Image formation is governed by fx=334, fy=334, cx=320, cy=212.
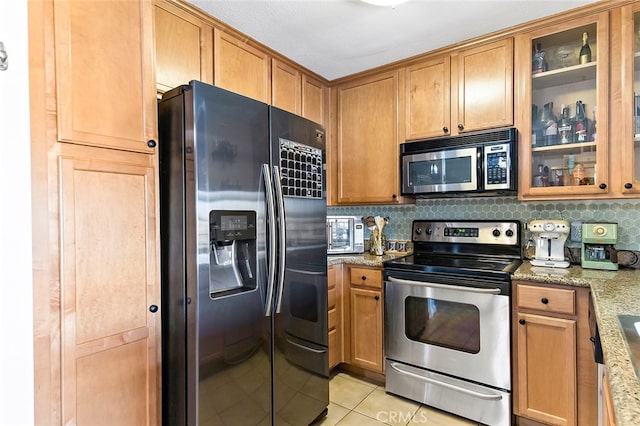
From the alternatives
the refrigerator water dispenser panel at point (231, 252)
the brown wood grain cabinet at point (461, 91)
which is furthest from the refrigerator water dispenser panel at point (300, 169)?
the brown wood grain cabinet at point (461, 91)

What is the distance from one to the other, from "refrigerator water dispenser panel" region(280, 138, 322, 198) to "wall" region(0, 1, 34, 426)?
0.99 m

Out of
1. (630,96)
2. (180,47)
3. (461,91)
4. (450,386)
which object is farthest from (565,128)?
(180,47)

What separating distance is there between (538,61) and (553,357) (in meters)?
1.75

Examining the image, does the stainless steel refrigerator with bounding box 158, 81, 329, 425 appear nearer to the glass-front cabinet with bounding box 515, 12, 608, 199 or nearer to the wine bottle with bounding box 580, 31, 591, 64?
the glass-front cabinet with bounding box 515, 12, 608, 199

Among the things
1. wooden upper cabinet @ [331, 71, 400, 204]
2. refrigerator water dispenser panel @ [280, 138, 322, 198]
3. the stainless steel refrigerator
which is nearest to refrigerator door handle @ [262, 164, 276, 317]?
the stainless steel refrigerator

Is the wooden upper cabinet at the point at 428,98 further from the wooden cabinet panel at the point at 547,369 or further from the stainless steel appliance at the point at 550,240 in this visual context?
the wooden cabinet panel at the point at 547,369

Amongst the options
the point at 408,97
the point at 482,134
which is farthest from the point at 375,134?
the point at 482,134

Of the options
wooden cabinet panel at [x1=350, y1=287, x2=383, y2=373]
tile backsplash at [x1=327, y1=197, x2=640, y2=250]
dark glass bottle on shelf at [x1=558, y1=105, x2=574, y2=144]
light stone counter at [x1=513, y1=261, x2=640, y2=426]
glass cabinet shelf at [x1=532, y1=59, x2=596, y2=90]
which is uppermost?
glass cabinet shelf at [x1=532, y1=59, x2=596, y2=90]

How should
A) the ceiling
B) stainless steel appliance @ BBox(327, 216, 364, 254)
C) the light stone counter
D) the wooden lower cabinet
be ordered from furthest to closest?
1. stainless steel appliance @ BBox(327, 216, 364, 254)
2. the ceiling
3. the wooden lower cabinet
4. the light stone counter

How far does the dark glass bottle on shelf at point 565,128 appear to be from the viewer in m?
2.02

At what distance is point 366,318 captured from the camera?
8.06ft

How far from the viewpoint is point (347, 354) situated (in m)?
2.54

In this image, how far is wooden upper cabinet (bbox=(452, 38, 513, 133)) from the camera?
2.15 m

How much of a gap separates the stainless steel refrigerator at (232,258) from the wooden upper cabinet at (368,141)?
1005 millimetres
